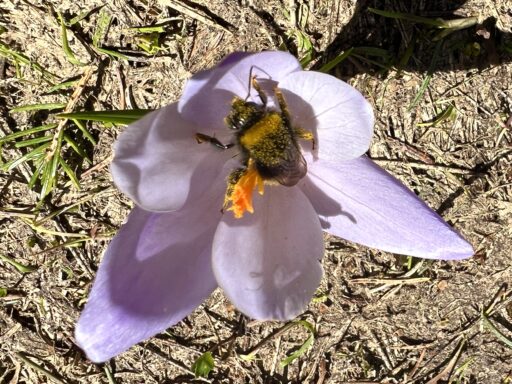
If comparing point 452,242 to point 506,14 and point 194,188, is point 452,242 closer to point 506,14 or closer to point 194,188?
point 194,188

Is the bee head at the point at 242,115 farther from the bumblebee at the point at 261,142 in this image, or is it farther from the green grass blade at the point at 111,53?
the green grass blade at the point at 111,53

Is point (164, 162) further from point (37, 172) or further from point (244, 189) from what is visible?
point (37, 172)

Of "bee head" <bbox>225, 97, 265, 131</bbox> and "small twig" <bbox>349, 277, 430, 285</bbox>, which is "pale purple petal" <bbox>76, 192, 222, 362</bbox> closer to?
"bee head" <bbox>225, 97, 265, 131</bbox>

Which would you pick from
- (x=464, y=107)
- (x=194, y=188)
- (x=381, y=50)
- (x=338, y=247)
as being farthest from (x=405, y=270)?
(x=194, y=188)

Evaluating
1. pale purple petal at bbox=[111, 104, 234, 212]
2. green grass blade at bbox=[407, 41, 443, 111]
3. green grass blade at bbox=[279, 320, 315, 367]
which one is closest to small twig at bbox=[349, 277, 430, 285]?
green grass blade at bbox=[279, 320, 315, 367]

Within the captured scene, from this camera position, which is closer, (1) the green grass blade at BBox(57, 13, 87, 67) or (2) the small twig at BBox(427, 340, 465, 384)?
(1) the green grass blade at BBox(57, 13, 87, 67)

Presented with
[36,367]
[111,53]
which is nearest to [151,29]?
[111,53]

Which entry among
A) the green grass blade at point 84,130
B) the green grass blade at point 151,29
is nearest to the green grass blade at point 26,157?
the green grass blade at point 84,130
